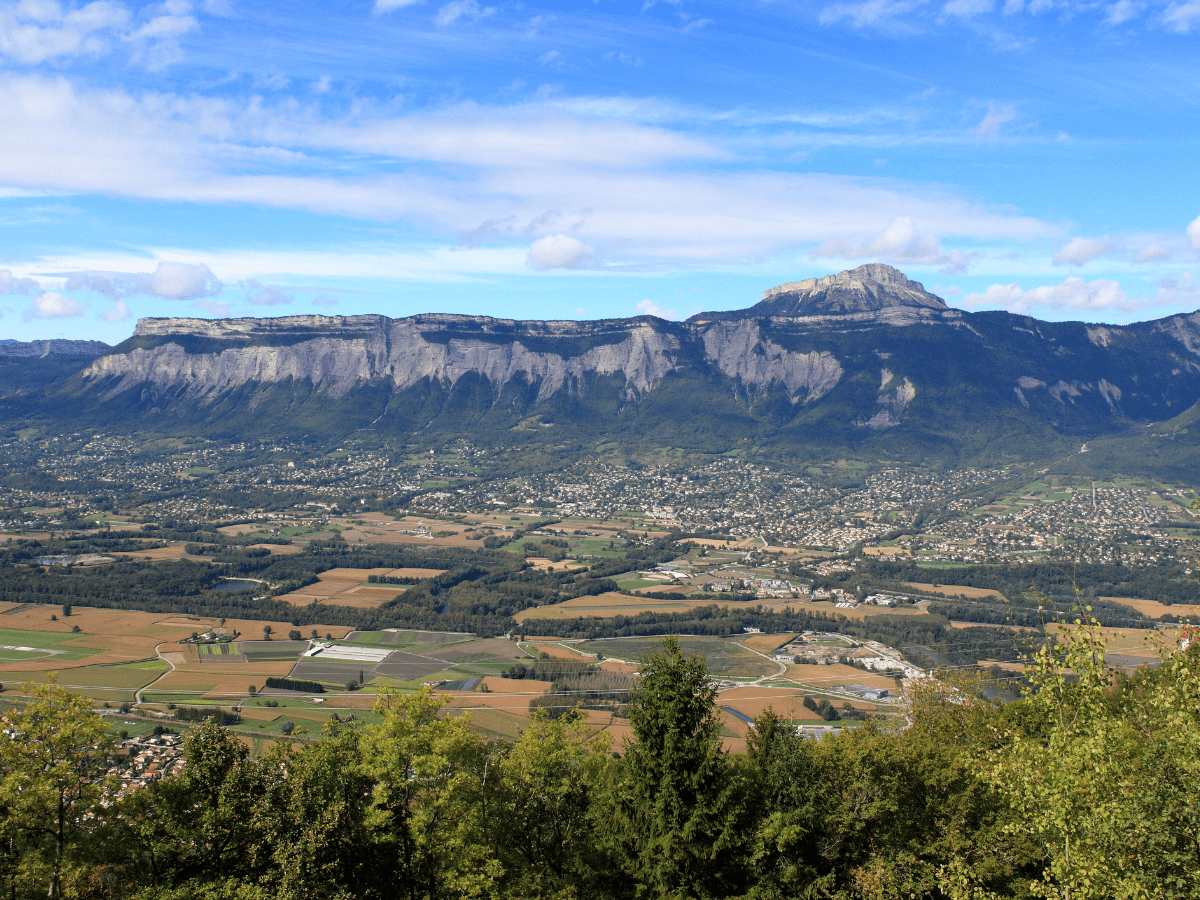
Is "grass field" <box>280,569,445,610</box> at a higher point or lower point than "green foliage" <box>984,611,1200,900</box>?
lower

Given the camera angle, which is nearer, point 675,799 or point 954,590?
point 675,799

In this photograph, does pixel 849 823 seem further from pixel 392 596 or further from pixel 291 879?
pixel 392 596

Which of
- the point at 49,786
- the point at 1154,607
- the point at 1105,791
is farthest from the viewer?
the point at 1154,607

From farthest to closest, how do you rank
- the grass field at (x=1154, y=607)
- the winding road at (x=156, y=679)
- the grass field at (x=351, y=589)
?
1. the grass field at (x=351, y=589)
2. the grass field at (x=1154, y=607)
3. the winding road at (x=156, y=679)

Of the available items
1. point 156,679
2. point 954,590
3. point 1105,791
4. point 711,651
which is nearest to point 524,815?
point 1105,791

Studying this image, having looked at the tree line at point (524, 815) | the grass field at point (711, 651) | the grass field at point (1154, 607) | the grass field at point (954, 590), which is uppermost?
the tree line at point (524, 815)

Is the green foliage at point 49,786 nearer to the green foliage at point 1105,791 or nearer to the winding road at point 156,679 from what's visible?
the green foliage at point 1105,791

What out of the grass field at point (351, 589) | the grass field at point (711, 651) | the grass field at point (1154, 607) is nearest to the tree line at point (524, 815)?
the grass field at point (711, 651)

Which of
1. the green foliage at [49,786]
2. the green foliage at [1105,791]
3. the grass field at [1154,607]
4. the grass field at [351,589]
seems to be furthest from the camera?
the grass field at [351,589]

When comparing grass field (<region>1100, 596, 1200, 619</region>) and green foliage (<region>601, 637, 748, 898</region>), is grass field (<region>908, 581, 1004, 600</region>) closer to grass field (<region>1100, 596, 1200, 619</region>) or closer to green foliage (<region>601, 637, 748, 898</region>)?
grass field (<region>1100, 596, 1200, 619</region>)

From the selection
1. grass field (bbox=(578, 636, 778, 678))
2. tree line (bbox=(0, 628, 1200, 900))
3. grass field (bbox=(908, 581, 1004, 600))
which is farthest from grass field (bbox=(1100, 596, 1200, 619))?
tree line (bbox=(0, 628, 1200, 900))

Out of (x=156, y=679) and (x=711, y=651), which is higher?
(x=156, y=679)

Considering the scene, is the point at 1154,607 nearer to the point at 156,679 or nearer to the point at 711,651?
the point at 711,651
